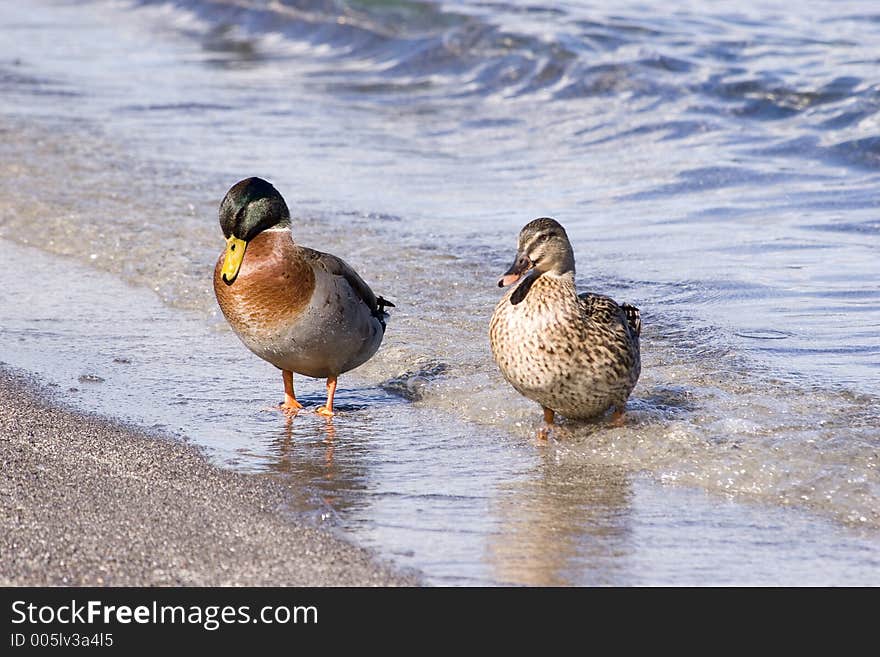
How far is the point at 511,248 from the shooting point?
31.6 feet

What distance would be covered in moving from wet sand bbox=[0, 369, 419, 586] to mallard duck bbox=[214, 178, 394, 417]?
0.70 m

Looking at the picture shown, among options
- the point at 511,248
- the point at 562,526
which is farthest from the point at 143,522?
the point at 511,248

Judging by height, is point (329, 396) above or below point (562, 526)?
below

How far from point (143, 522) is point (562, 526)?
148 cm

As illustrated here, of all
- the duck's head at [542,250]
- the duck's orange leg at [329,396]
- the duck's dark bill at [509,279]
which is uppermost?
the duck's head at [542,250]

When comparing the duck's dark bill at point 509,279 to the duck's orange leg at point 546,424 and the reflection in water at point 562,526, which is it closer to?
the duck's orange leg at point 546,424

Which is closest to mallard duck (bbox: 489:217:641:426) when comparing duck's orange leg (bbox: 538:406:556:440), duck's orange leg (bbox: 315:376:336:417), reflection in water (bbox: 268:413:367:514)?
duck's orange leg (bbox: 538:406:556:440)

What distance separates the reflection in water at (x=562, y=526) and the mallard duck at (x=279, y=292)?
1.16m

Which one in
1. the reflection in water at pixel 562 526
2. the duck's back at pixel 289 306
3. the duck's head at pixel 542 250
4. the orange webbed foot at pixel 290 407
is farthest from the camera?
the orange webbed foot at pixel 290 407

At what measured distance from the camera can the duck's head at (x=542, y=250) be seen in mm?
6023

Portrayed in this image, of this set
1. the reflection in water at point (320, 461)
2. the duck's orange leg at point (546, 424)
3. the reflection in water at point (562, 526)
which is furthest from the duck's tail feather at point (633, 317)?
the reflection in water at point (320, 461)

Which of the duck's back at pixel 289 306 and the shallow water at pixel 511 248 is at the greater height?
the duck's back at pixel 289 306

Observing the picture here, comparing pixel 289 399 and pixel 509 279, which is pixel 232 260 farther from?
pixel 509 279

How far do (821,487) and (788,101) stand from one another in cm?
1044
